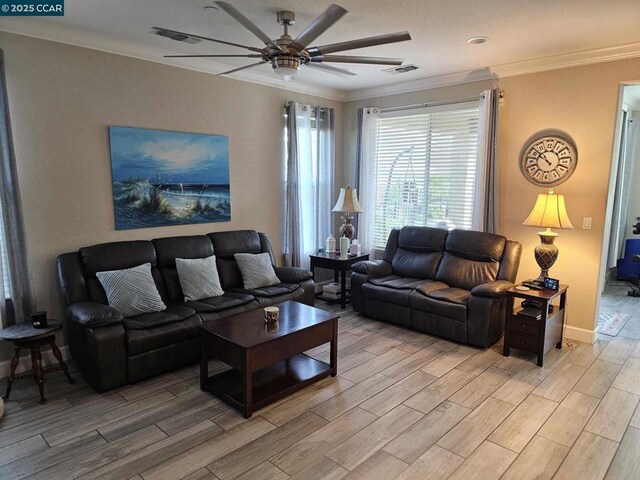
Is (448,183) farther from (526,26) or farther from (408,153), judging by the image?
(526,26)

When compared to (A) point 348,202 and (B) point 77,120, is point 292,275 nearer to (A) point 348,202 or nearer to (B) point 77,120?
(A) point 348,202

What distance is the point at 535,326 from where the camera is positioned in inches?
144

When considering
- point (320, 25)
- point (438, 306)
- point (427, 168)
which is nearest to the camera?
point (320, 25)

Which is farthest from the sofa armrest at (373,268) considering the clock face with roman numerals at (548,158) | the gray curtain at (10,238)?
the gray curtain at (10,238)

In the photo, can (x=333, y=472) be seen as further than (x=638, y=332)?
No

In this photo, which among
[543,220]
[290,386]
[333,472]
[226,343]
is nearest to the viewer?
[333,472]

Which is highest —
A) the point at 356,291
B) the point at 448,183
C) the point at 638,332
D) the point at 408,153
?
the point at 408,153

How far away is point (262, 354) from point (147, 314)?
1.22m

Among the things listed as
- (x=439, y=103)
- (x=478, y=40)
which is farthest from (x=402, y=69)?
(x=478, y=40)

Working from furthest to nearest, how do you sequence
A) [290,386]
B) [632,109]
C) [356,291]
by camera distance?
[632,109], [356,291], [290,386]

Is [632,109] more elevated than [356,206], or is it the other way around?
[632,109]

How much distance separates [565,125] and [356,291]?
2817 millimetres

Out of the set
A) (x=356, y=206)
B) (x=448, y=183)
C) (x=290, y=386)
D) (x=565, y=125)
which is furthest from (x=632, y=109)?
(x=290, y=386)

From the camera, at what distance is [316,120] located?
5.60 m
